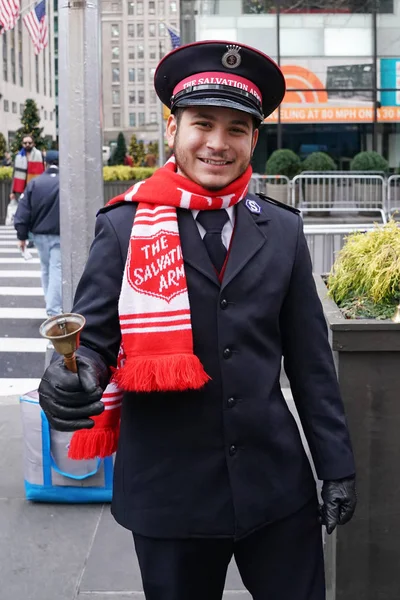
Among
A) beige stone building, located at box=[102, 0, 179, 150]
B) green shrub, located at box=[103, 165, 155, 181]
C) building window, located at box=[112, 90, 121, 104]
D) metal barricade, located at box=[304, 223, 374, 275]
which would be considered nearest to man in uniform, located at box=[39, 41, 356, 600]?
metal barricade, located at box=[304, 223, 374, 275]

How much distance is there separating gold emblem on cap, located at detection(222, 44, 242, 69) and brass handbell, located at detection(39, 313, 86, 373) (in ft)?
2.53

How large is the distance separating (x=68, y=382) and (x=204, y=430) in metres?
0.39

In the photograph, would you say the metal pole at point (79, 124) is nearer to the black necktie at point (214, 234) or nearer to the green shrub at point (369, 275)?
the green shrub at point (369, 275)

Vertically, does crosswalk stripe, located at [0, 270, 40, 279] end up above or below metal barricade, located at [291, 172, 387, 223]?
below

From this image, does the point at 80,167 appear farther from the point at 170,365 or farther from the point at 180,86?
the point at 170,365

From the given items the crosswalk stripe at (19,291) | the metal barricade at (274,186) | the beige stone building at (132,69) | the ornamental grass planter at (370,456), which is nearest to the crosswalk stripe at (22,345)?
the crosswalk stripe at (19,291)

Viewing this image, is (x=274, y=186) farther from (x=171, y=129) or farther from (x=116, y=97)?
(x=116, y=97)

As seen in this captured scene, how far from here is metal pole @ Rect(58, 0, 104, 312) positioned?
457 cm

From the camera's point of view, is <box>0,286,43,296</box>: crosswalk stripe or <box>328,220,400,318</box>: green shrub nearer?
<box>328,220,400,318</box>: green shrub

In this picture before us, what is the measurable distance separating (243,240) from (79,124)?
2.51 meters

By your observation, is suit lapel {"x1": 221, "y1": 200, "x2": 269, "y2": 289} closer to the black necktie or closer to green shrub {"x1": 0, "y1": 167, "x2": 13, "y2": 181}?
the black necktie

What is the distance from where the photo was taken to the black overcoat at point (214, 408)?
2238 millimetres

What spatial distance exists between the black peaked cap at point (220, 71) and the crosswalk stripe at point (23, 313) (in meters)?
8.01

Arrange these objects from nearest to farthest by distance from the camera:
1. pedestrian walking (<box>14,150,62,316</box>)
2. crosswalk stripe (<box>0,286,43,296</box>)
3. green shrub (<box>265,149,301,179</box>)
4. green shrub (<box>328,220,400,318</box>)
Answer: green shrub (<box>328,220,400,318</box>), pedestrian walking (<box>14,150,62,316</box>), crosswalk stripe (<box>0,286,43,296</box>), green shrub (<box>265,149,301,179</box>)
